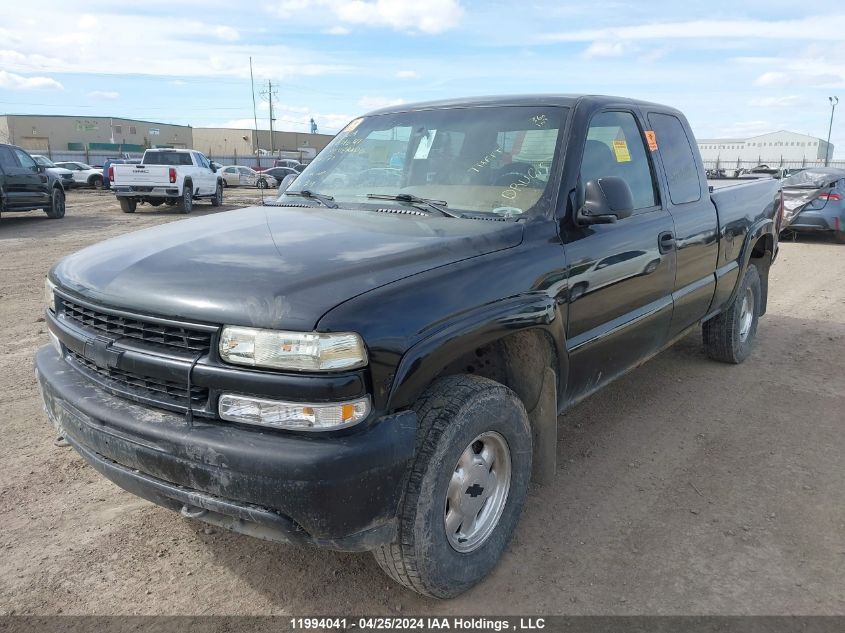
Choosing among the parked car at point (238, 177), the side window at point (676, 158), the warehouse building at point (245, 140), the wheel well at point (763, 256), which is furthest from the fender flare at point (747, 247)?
the warehouse building at point (245, 140)

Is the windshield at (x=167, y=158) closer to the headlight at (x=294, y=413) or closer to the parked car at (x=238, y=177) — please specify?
the parked car at (x=238, y=177)

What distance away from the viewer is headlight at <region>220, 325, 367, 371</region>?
6.95ft

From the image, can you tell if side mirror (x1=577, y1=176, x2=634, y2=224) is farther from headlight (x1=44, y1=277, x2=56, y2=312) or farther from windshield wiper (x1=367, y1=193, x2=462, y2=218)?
headlight (x1=44, y1=277, x2=56, y2=312)

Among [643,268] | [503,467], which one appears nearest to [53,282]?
[503,467]

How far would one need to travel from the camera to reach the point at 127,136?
256 ft

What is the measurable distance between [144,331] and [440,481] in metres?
1.17

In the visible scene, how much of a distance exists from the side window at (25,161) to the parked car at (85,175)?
15815mm

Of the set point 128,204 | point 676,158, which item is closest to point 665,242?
point 676,158

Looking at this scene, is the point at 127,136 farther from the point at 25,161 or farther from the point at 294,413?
the point at 294,413

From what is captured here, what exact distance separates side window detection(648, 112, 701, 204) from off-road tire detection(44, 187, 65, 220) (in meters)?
15.8

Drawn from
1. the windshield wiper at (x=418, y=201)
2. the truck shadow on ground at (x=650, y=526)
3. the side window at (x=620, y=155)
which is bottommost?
the truck shadow on ground at (x=650, y=526)

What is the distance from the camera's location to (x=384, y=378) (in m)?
2.21

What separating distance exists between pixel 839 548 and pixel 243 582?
8.58 ft

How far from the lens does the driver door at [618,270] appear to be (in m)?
3.24
